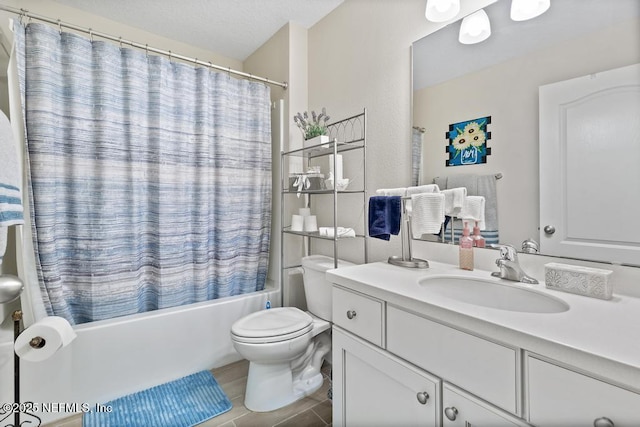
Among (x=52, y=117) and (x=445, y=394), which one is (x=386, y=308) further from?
(x=52, y=117)

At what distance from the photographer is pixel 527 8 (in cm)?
→ 115

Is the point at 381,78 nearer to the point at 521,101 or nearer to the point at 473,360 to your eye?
the point at 521,101

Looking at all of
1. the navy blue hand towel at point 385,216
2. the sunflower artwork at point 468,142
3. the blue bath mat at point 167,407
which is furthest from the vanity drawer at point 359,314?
the blue bath mat at point 167,407

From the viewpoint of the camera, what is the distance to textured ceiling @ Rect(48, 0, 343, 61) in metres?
2.01

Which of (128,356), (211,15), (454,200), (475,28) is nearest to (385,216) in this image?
(454,200)

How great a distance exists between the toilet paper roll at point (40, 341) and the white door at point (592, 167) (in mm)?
2021

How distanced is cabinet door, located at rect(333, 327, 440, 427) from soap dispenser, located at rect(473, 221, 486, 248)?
63cm

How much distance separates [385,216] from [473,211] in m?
0.38

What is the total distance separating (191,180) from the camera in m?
1.94

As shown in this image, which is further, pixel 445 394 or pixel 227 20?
pixel 227 20

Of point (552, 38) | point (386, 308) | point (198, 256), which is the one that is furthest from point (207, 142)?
point (552, 38)

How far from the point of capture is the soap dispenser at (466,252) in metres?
1.23

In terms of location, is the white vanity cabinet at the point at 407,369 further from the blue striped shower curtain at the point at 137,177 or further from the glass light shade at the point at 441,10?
the glass light shade at the point at 441,10

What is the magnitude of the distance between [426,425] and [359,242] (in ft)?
3.65
